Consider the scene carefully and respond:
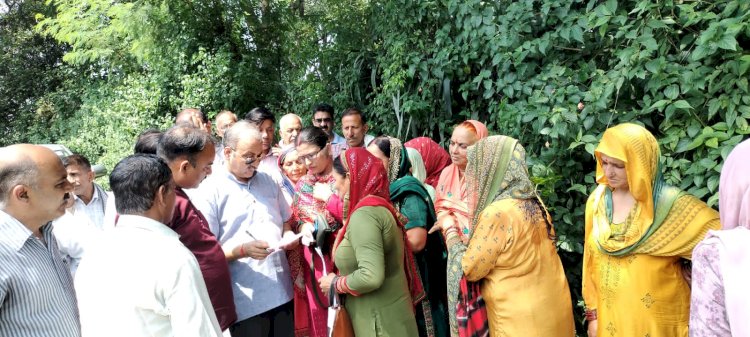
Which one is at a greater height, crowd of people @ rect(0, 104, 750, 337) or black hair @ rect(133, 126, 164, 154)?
black hair @ rect(133, 126, 164, 154)

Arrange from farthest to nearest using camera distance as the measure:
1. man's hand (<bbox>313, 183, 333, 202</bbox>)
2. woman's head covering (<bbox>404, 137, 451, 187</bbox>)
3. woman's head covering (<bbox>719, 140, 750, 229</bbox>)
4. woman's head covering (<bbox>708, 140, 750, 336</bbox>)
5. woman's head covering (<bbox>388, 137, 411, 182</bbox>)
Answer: woman's head covering (<bbox>404, 137, 451, 187</bbox>) → woman's head covering (<bbox>388, 137, 411, 182</bbox>) → man's hand (<bbox>313, 183, 333, 202</bbox>) → woman's head covering (<bbox>719, 140, 750, 229</bbox>) → woman's head covering (<bbox>708, 140, 750, 336</bbox>)

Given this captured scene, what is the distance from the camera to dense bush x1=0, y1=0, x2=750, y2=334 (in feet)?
10.9

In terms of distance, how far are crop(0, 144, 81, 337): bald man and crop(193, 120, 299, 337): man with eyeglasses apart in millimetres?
1053

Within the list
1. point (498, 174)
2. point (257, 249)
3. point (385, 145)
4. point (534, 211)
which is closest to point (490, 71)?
point (385, 145)

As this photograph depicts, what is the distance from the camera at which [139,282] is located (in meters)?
1.86

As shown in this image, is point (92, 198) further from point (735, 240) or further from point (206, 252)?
point (735, 240)

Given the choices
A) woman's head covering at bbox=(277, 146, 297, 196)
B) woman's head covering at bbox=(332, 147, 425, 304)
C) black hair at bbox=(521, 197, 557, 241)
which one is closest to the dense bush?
black hair at bbox=(521, 197, 557, 241)

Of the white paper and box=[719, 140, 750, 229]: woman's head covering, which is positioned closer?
box=[719, 140, 750, 229]: woman's head covering

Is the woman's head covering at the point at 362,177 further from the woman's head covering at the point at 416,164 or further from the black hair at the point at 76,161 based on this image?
the black hair at the point at 76,161

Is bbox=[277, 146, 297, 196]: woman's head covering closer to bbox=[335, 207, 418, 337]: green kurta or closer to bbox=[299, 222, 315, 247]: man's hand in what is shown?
bbox=[299, 222, 315, 247]: man's hand

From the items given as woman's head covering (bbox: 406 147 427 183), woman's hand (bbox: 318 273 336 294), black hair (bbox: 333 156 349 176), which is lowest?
woman's hand (bbox: 318 273 336 294)

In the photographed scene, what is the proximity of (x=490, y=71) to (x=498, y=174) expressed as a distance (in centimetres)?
178

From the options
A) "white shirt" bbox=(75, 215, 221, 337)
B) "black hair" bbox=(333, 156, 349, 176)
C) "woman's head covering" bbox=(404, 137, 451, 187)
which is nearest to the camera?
"white shirt" bbox=(75, 215, 221, 337)

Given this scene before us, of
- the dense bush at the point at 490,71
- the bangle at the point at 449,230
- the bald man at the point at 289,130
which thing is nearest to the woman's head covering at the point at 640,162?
the dense bush at the point at 490,71
